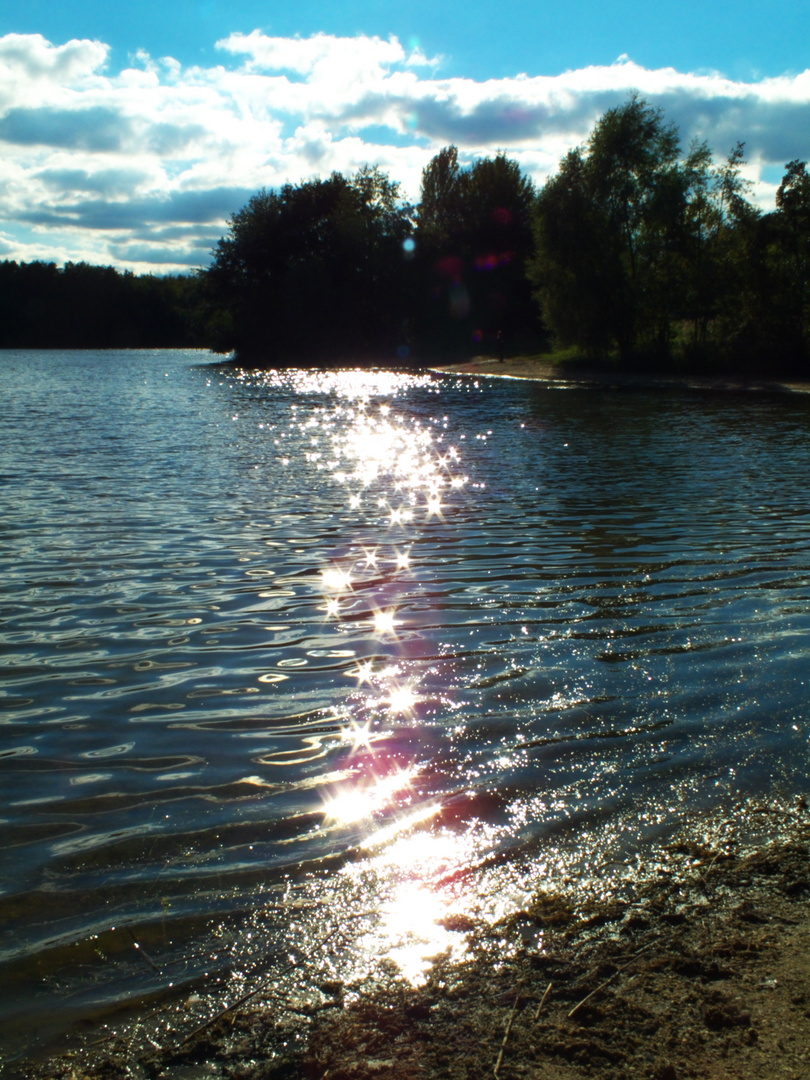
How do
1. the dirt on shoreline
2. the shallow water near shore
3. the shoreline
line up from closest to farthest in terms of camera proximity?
the dirt on shoreline < the shallow water near shore < the shoreline

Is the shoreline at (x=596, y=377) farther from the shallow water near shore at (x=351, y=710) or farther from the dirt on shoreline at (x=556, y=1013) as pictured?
the dirt on shoreline at (x=556, y=1013)

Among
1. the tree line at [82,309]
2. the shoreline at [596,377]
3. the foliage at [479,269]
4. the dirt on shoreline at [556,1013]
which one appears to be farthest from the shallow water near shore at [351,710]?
the tree line at [82,309]

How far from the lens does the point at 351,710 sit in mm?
5324

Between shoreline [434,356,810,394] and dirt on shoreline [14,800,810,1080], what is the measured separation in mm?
37893

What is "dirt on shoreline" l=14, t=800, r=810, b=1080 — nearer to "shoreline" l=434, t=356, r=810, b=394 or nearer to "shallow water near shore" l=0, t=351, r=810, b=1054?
"shallow water near shore" l=0, t=351, r=810, b=1054

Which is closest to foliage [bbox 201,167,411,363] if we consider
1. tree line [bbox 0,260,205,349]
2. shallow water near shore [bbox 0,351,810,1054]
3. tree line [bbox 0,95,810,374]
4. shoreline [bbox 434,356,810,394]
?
tree line [bbox 0,95,810,374]

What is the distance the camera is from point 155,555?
925 centimetres

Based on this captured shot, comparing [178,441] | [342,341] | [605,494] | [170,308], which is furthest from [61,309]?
[605,494]

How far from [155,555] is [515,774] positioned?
5934mm

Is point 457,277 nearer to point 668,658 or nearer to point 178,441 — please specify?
point 178,441

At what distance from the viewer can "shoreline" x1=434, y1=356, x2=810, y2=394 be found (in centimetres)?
3894

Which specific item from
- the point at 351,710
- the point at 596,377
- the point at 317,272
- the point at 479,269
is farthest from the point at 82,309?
the point at 351,710

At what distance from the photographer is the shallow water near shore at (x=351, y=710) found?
3342mm

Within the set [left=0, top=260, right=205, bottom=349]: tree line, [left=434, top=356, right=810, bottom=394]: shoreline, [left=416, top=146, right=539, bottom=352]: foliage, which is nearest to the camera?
[left=434, top=356, right=810, bottom=394]: shoreline
